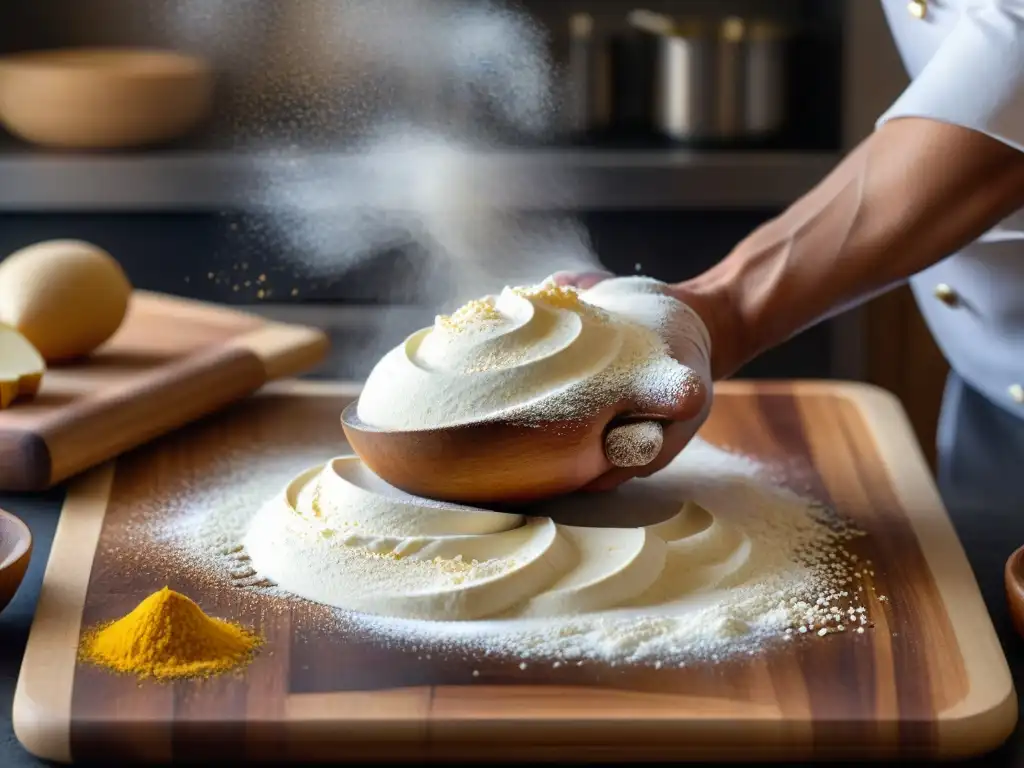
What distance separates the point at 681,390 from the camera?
41.8 inches

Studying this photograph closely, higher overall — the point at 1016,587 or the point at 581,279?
the point at 581,279

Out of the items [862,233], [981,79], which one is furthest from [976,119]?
[862,233]

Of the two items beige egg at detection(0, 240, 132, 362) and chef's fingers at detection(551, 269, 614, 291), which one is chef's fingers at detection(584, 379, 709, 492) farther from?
beige egg at detection(0, 240, 132, 362)

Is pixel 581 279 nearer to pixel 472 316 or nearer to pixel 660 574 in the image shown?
pixel 472 316

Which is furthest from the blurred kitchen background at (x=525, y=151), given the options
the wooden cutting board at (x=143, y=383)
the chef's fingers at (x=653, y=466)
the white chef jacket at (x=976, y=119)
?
the chef's fingers at (x=653, y=466)

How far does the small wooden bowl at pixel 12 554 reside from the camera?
0.94 meters

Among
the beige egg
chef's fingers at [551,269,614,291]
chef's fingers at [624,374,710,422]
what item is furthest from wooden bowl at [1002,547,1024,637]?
the beige egg

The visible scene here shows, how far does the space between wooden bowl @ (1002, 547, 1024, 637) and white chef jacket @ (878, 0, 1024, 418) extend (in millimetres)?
365

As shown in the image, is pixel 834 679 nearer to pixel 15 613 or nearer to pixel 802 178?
pixel 15 613

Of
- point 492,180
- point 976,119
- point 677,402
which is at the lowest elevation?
point 492,180

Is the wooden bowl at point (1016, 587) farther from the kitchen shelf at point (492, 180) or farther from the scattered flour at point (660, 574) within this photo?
the kitchen shelf at point (492, 180)

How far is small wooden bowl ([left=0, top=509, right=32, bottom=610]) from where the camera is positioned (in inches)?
36.8

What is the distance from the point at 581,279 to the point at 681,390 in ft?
0.91

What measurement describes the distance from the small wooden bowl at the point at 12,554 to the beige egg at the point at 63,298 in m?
0.50
